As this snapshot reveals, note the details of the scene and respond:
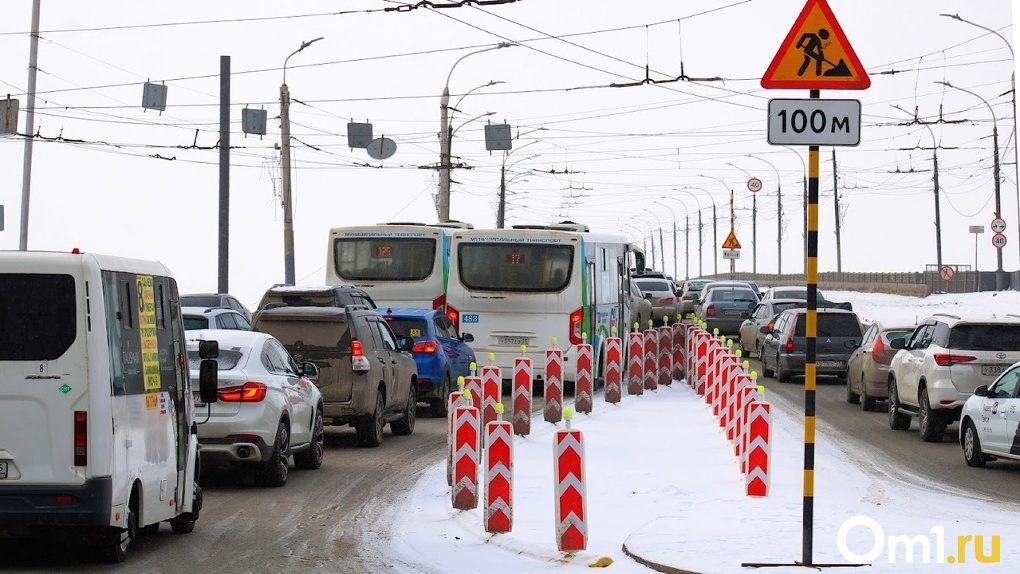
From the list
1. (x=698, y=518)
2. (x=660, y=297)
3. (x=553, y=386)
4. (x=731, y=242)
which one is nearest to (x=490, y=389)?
(x=553, y=386)

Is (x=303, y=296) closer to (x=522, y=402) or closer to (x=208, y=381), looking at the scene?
(x=522, y=402)

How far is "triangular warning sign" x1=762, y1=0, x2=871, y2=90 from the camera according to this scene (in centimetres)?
1045

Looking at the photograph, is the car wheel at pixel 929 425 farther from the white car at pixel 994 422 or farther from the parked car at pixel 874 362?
the parked car at pixel 874 362

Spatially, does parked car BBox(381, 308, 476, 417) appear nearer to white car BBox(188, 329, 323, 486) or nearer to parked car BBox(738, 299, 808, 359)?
white car BBox(188, 329, 323, 486)

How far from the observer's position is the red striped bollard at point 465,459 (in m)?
13.9

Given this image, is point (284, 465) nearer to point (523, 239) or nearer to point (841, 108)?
point (841, 108)

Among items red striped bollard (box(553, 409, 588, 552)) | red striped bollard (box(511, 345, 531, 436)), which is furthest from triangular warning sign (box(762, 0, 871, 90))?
red striped bollard (box(511, 345, 531, 436))

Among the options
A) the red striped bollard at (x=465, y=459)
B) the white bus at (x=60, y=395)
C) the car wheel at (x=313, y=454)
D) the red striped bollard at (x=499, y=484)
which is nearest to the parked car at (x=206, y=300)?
the car wheel at (x=313, y=454)

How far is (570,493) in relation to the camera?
38.0 feet

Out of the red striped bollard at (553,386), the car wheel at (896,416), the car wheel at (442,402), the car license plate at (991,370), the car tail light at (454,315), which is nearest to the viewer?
the car license plate at (991,370)

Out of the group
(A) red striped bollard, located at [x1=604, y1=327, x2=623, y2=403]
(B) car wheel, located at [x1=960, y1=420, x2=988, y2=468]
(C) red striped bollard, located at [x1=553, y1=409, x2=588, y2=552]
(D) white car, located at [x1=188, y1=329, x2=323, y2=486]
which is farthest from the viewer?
(A) red striped bollard, located at [x1=604, y1=327, x2=623, y2=403]

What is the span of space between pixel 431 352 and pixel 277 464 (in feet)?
30.1

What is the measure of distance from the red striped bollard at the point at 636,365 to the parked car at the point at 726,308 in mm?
17931

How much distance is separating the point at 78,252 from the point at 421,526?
13.0ft
